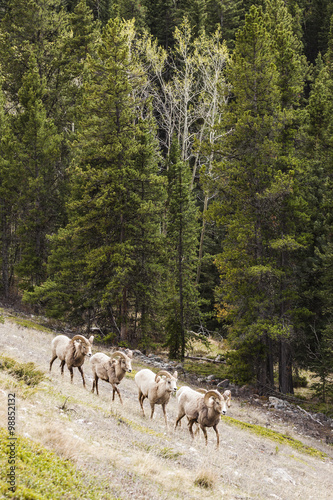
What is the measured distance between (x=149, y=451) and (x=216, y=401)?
2.35m

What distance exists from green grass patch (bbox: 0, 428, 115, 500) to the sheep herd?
463 cm

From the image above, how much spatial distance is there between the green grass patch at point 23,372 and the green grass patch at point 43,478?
3893mm

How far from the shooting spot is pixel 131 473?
222 inches

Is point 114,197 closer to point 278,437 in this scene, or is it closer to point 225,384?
point 225,384

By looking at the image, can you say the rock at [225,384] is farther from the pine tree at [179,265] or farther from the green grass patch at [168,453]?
the green grass patch at [168,453]

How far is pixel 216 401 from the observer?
30.0 feet

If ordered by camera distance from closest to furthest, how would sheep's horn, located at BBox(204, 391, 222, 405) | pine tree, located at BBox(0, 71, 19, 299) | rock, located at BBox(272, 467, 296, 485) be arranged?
sheep's horn, located at BBox(204, 391, 222, 405) → rock, located at BBox(272, 467, 296, 485) → pine tree, located at BBox(0, 71, 19, 299)

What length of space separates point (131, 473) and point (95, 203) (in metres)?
18.8

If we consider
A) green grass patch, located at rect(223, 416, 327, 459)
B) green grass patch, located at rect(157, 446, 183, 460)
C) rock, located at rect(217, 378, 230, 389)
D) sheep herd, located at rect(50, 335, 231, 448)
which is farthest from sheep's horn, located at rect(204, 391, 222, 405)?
rock, located at rect(217, 378, 230, 389)

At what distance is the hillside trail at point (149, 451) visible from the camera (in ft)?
18.1

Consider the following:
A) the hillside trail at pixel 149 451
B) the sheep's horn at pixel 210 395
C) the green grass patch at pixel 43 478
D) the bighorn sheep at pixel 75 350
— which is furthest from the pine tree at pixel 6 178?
the green grass patch at pixel 43 478

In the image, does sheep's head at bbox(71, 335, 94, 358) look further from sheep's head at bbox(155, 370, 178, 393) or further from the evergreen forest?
the evergreen forest

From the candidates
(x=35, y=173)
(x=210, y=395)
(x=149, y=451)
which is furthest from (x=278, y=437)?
(x=35, y=173)

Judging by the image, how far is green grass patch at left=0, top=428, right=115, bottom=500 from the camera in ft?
13.1
